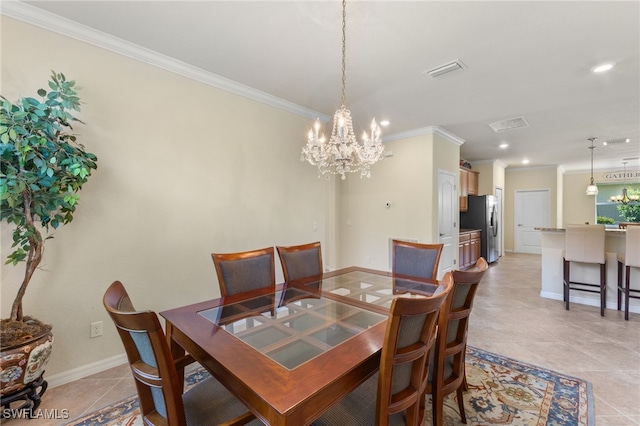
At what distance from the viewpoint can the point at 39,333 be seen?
172cm

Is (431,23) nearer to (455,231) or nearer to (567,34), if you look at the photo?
(567,34)

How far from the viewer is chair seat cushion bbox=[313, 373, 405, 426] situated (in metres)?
1.11

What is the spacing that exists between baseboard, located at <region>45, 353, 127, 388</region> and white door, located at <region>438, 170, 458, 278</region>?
172 inches

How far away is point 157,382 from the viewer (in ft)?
3.07

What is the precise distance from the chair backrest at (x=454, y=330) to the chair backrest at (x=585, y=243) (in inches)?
119

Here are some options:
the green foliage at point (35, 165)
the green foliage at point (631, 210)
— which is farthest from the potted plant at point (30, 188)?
the green foliage at point (631, 210)

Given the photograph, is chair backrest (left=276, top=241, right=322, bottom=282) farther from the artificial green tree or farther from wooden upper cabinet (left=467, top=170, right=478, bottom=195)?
wooden upper cabinet (left=467, top=170, right=478, bottom=195)

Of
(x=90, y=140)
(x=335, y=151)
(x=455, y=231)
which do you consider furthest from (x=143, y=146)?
(x=455, y=231)

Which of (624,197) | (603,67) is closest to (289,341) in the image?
(603,67)

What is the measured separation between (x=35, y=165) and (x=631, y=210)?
12.0m

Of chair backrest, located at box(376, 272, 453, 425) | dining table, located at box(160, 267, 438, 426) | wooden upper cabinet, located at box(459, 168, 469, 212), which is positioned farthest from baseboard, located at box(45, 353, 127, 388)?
wooden upper cabinet, located at box(459, 168, 469, 212)

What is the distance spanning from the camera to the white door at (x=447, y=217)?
4516 mm

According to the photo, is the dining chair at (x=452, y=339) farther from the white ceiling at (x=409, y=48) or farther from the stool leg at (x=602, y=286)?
the stool leg at (x=602, y=286)

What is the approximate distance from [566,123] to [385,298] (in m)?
4.55
